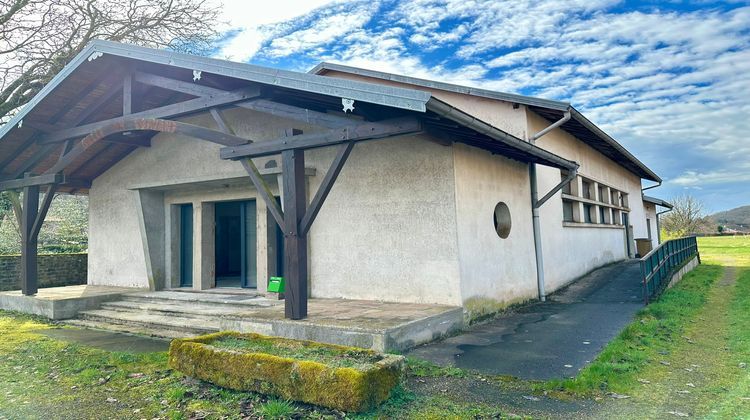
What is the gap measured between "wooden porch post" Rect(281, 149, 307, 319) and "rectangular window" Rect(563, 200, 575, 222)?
750cm

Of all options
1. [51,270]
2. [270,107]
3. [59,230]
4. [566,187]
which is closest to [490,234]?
[270,107]

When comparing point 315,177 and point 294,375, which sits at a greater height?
point 315,177

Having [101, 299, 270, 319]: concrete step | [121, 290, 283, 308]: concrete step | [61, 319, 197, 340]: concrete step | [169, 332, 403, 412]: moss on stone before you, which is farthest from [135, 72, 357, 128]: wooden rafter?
[61, 319, 197, 340]: concrete step

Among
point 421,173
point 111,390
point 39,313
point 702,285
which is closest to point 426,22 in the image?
point 421,173

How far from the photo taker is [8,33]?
44.0 feet

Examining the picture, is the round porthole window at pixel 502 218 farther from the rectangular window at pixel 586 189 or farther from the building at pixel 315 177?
the rectangular window at pixel 586 189

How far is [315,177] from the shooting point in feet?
27.2

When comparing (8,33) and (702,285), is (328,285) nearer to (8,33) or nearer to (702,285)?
(702,285)

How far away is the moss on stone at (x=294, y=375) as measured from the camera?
3482 millimetres

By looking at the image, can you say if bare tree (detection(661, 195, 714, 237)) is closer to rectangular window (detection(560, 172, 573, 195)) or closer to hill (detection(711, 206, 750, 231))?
rectangular window (detection(560, 172, 573, 195))

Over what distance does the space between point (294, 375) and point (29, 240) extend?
9035 millimetres

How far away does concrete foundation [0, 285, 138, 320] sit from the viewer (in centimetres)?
893

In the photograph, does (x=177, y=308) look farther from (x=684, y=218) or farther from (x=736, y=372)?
(x=684, y=218)

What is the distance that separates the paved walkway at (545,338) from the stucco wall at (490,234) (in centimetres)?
41
